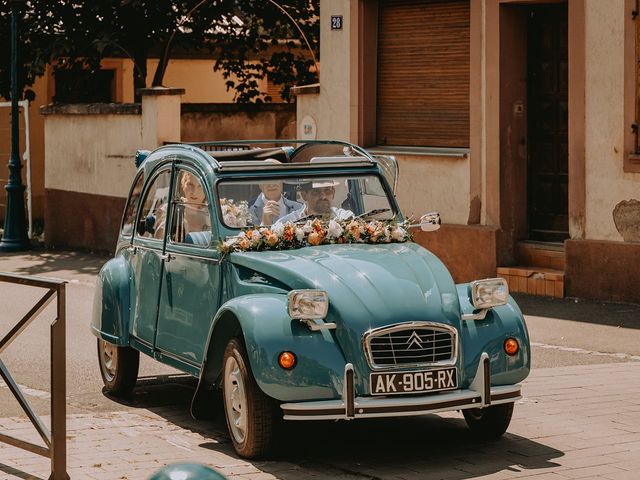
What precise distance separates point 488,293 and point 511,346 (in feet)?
1.06

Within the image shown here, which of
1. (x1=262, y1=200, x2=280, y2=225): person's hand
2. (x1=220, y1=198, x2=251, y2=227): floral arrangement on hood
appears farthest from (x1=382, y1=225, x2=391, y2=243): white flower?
(x1=220, y1=198, x2=251, y2=227): floral arrangement on hood

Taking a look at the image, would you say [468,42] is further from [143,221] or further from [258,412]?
[258,412]

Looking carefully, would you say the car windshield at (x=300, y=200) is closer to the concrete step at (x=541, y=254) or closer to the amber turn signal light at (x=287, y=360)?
the amber turn signal light at (x=287, y=360)

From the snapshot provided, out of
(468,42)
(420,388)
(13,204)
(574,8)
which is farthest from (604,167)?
(13,204)

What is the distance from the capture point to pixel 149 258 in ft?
32.1

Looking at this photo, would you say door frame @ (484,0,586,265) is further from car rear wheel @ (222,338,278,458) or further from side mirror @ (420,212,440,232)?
car rear wheel @ (222,338,278,458)

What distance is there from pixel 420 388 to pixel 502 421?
83 cm

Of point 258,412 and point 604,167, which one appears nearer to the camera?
point 258,412

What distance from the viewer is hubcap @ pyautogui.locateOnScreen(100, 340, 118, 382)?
10.2 metres

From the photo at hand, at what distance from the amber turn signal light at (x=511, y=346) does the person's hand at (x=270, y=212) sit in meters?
1.82

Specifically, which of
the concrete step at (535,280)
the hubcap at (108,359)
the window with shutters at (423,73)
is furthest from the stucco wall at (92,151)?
the hubcap at (108,359)

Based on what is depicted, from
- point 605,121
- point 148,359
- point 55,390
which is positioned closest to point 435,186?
point 605,121

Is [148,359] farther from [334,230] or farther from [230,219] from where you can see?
[334,230]

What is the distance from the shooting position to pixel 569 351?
12.0 metres
